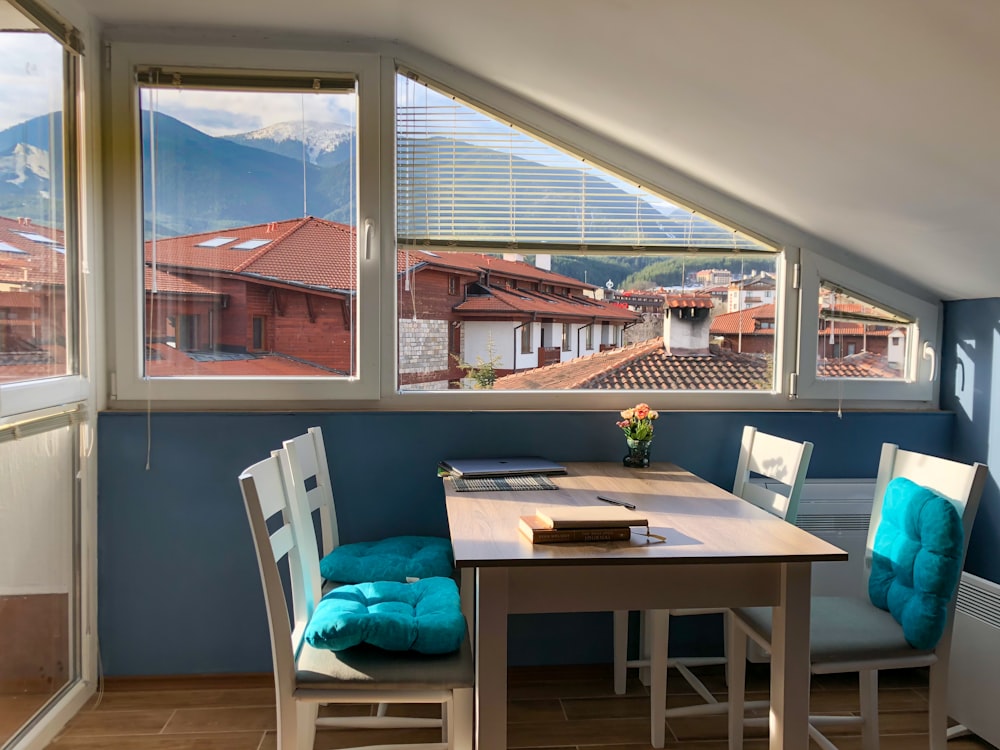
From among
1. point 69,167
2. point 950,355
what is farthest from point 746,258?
point 69,167

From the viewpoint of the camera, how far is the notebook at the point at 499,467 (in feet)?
9.27

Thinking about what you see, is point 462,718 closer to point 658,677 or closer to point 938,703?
point 658,677

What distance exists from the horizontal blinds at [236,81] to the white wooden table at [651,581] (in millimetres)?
1753

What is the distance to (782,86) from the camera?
228 centimetres

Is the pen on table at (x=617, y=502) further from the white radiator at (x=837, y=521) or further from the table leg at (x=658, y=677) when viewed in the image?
the white radiator at (x=837, y=521)

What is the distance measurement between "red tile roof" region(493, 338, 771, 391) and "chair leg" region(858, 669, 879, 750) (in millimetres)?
1209

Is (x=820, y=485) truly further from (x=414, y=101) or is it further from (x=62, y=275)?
(x=62, y=275)

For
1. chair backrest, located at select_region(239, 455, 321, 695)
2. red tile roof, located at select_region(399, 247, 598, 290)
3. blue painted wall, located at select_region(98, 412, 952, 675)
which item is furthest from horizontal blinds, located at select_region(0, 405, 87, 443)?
red tile roof, located at select_region(399, 247, 598, 290)

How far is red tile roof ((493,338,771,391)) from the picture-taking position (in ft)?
10.9

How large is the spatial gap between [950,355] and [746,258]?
34.3 inches

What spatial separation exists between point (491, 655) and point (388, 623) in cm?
27

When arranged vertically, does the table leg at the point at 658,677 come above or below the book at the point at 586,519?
below

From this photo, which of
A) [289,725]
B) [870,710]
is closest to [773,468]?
[870,710]

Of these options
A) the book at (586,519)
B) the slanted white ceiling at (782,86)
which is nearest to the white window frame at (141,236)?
the slanted white ceiling at (782,86)
